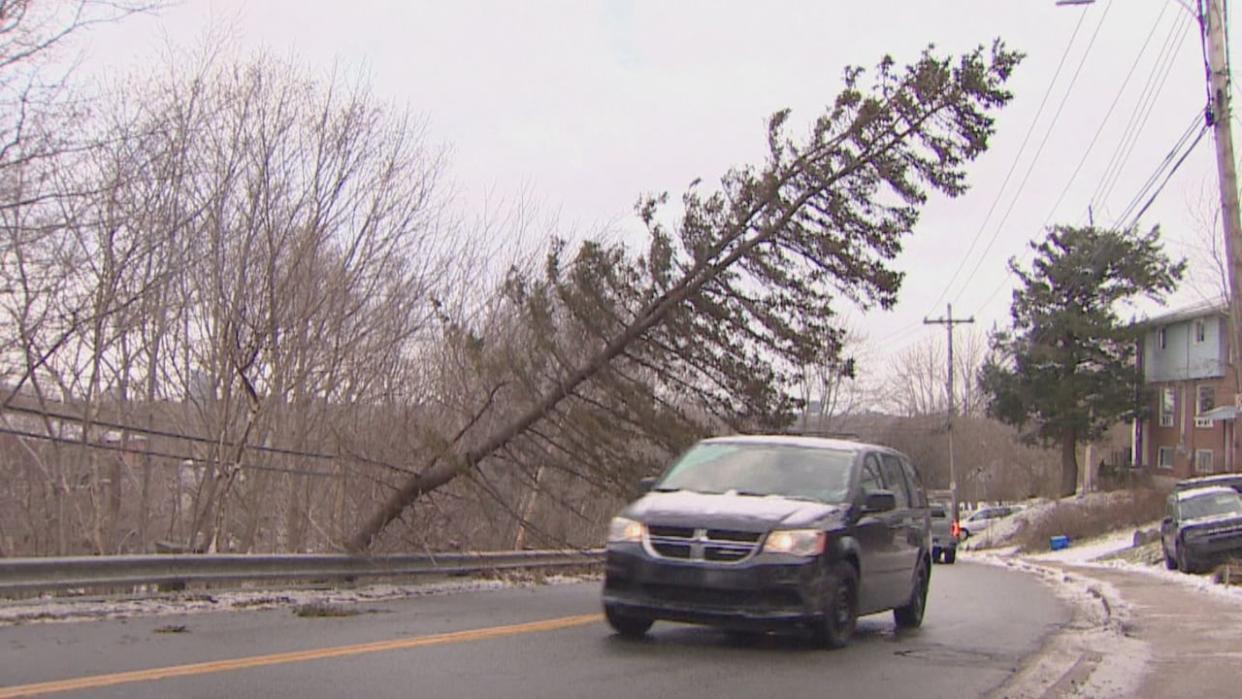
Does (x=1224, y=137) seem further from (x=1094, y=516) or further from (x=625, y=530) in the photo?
(x=1094, y=516)

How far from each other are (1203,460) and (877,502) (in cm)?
4745

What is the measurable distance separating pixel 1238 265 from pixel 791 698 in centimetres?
1231

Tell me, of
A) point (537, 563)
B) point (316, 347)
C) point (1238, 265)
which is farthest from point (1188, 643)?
point (316, 347)

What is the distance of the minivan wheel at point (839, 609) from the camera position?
8.89m

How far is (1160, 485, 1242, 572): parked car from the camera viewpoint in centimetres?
2253

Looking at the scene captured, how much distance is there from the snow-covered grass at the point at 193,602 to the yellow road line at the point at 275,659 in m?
2.01

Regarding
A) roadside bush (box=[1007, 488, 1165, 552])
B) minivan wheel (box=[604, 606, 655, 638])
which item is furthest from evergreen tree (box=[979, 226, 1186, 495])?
minivan wheel (box=[604, 606, 655, 638])

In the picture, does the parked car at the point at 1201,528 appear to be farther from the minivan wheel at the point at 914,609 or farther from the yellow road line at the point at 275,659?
the yellow road line at the point at 275,659

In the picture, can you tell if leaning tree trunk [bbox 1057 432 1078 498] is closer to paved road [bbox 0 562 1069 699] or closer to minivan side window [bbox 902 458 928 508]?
minivan side window [bbox 902 458 928 508]

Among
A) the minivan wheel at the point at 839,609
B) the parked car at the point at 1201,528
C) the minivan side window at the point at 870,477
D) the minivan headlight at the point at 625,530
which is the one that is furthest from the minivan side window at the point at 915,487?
the parked car at the point at 1201,528

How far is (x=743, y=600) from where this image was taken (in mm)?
8500

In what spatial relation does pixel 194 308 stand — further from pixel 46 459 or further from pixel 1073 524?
pixel 1073 524

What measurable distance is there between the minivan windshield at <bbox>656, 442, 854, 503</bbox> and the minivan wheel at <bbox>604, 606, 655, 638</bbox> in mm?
1164

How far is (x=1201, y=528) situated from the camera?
22891mm
